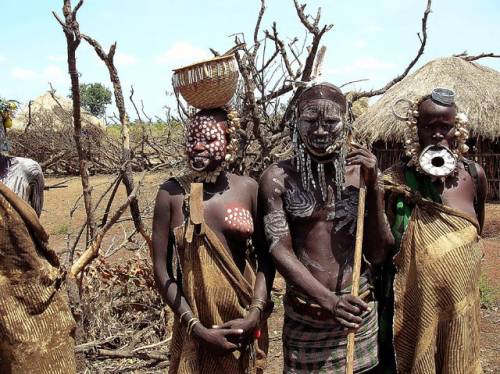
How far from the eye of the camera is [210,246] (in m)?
2.25

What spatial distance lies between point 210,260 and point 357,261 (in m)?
0.57

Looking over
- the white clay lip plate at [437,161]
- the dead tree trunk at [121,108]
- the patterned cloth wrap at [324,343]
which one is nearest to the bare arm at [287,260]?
the patterned cloth wrap at [324,343]

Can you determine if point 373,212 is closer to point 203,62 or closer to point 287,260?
point 287,260

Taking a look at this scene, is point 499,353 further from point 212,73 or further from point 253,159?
point 212,73

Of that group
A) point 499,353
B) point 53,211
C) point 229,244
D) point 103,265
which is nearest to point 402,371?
point 229,244

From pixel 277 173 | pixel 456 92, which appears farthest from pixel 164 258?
pixel 456 92

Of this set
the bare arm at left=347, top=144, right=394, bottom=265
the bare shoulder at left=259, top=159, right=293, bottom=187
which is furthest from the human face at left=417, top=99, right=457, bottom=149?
the bare shoulder at left=259, top=159, right=293, bottom=187

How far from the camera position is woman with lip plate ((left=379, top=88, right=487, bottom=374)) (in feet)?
8.31

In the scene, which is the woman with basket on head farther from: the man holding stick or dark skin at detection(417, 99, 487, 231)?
dark skin at detection(417, 99, 487, 231)

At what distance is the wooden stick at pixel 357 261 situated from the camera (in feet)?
6.97

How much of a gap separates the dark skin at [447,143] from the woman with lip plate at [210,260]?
2.84 feet

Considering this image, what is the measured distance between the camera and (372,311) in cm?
236

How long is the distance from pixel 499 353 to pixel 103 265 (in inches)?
124

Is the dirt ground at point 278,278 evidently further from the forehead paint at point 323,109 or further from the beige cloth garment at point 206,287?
the forehead paint at point 323,109
